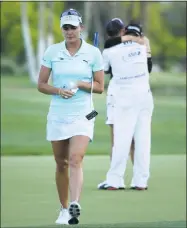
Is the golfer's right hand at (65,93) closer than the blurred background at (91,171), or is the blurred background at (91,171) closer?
the golfer's right hand at (65,93)

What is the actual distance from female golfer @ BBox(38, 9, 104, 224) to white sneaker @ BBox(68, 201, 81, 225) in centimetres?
15

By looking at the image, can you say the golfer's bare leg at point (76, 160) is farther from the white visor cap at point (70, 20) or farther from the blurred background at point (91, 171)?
the white visor cap at point (70, 20)

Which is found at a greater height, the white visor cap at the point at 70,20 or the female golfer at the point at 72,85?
the white visor cap at the point at 70,20

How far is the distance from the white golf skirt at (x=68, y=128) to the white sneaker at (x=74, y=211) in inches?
25.1

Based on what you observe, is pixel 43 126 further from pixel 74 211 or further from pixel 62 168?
pixel 74 211

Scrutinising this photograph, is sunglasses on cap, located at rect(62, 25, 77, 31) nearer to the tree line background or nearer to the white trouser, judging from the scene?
the white trouser

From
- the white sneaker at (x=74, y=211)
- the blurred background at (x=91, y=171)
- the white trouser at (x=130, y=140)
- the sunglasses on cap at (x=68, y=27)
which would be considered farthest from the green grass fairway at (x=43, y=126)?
the white sneaker at (x=74, y=211)

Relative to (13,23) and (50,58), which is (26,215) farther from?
(13,23)

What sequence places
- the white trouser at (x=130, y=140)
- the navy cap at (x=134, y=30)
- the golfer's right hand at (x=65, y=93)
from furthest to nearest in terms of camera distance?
1. the white trouser at (x=130, y=140)
2. the navy cap at (x=134, y=30)
3. the golfer's right hand at (x=65, y=93)

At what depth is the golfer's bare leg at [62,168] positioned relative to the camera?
9195 mm

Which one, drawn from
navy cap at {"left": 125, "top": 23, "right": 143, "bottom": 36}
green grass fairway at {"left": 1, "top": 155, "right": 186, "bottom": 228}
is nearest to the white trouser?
green grass fairway at {"left": 1, "top": 155, "right": 186, "bottom": 228}

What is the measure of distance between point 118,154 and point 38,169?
277cm

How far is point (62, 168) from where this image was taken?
30.7 feet

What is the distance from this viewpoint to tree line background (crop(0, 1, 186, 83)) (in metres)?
52.0
